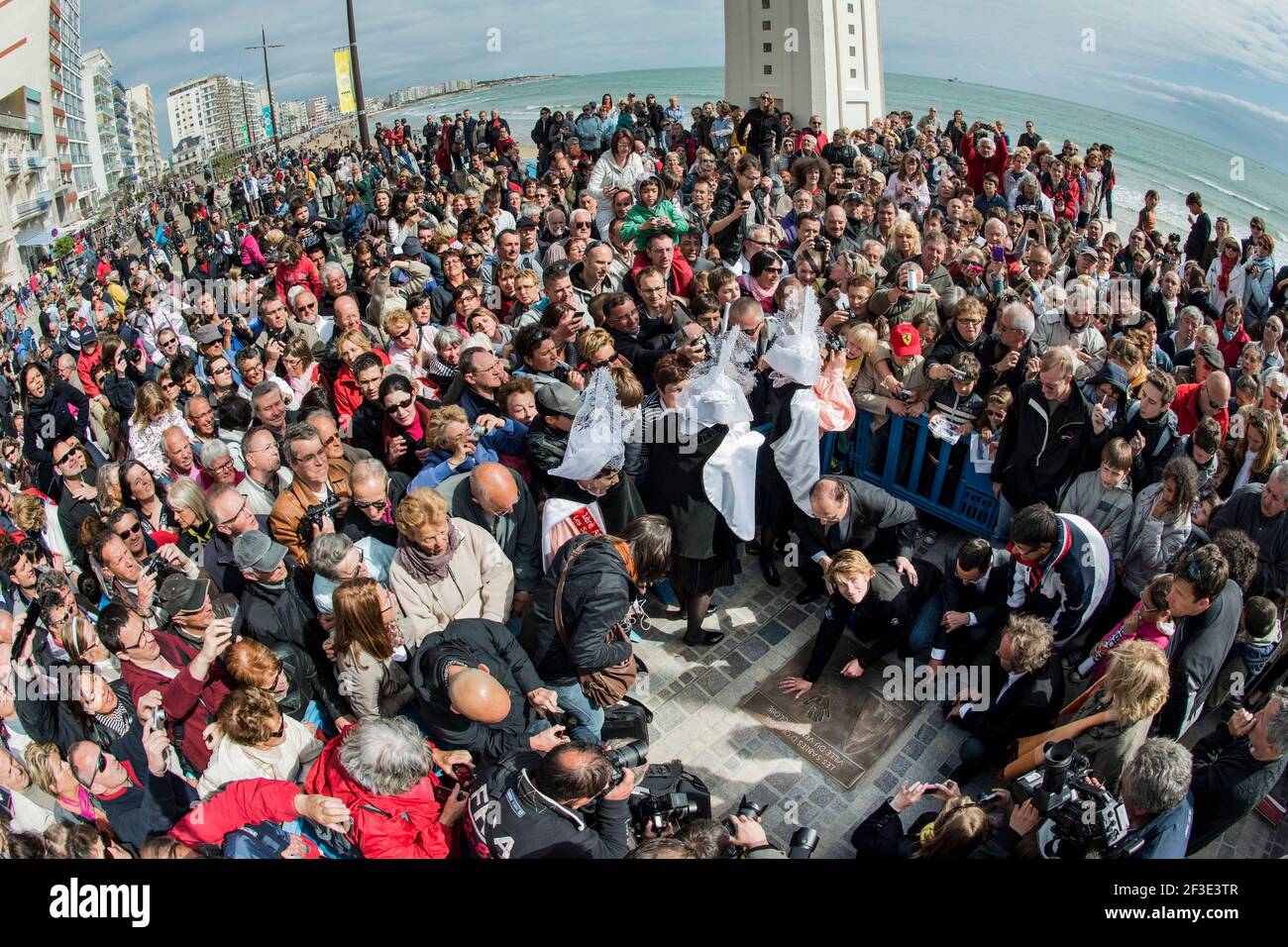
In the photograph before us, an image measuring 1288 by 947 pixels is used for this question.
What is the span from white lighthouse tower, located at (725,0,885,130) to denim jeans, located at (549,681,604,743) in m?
19.3

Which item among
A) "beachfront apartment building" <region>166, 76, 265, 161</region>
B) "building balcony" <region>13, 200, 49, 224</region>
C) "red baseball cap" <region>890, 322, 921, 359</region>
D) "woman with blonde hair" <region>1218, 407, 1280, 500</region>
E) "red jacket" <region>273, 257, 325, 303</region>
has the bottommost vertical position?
"woman with blonde hair" <region>1218, 407, 1280, 500</region>

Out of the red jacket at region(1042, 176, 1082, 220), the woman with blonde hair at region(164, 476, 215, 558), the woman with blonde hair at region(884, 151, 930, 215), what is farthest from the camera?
the red jacket at region(1042, 176, 1082, 220)

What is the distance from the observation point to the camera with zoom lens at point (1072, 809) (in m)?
2.70

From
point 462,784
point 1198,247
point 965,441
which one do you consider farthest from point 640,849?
point 1198,247

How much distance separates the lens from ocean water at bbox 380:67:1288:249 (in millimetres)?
28766

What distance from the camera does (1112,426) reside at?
4.55 metres

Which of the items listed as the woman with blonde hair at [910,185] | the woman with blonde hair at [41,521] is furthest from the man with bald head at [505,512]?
the woman with blonde hair at [910,185]

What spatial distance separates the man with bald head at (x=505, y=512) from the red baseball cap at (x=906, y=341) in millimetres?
2986

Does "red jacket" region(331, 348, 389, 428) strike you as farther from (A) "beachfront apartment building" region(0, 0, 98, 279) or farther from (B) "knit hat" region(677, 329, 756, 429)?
(A) "beachfront apartment building" region(0, 0, 98, 279)

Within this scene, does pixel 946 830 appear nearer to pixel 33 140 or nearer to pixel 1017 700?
pixel 1017 700

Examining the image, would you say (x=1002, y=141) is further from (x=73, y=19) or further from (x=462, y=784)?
(x=73, y=19)

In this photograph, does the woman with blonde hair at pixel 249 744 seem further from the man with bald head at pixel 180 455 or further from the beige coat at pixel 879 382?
the beige coat at pixel 879 382

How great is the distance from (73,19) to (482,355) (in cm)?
12222

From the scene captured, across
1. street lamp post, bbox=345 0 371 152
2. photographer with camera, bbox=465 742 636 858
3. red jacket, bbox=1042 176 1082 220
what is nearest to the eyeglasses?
photographer with camera, bbox=465 742 636 858
